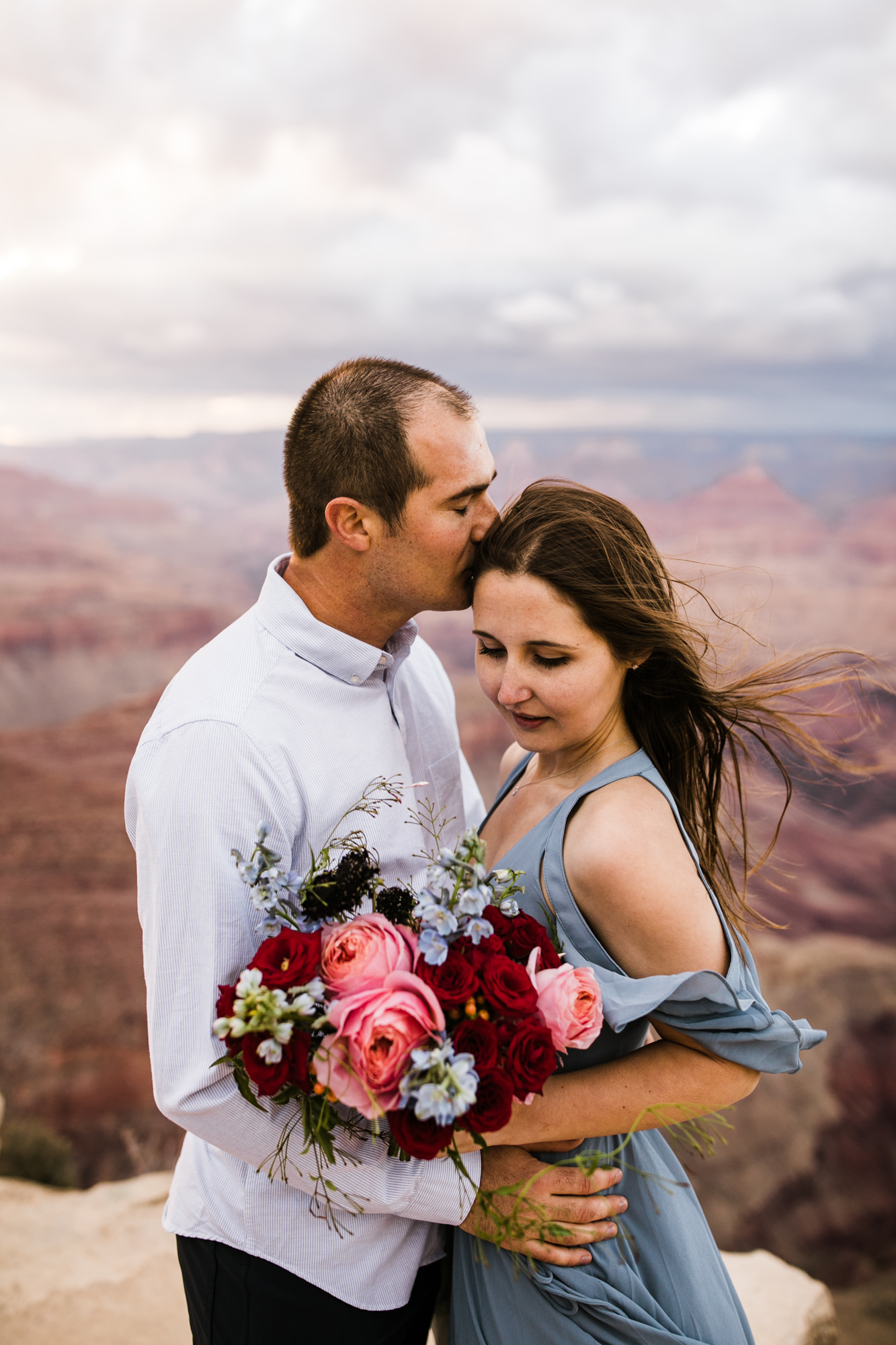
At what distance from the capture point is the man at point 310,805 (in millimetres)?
1484

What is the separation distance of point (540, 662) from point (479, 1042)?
2.61ft

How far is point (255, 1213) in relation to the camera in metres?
1.64

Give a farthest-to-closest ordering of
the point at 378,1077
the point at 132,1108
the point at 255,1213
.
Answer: the point at 132,1108 → the point at 255,1213 → the point at 378,1077

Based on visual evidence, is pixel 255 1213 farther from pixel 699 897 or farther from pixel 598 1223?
pixel 699 897

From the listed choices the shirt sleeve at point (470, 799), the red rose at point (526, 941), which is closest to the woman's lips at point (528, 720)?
the red rose at point (526, 941)

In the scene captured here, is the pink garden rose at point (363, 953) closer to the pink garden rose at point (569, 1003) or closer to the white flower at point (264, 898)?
the white flower at point (264, 898)

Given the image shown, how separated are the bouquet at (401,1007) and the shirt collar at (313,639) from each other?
58cm

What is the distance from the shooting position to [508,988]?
1.26 metres

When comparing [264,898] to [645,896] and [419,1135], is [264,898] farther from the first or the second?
[645,896]

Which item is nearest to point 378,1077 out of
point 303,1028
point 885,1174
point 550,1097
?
point 303,1028

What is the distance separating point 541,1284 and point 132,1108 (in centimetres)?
768

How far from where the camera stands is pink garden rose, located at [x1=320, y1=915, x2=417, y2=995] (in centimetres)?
122

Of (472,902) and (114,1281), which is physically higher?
(472,902)

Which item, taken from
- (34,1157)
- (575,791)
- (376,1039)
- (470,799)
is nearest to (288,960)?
(376,1039)
